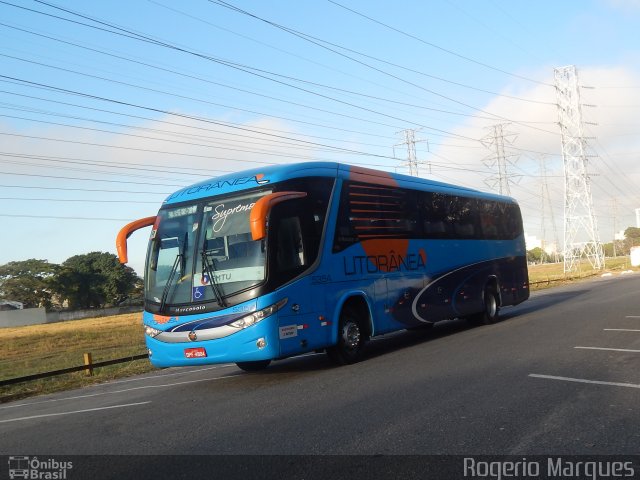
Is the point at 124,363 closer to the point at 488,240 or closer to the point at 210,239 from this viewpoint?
the point at 210,239

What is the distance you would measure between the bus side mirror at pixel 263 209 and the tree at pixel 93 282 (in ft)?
285

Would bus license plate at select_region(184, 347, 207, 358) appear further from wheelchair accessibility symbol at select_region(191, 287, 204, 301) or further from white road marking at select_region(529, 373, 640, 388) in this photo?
white road marking at select_region(529, 373, 640, 388)

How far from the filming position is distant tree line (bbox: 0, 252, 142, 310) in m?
91.8

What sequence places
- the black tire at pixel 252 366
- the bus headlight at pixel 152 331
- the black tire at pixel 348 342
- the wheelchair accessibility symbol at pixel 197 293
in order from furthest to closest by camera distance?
the black tire at pixel 252 366 → the black tire at pixel 348 342 → the bus headlight at pixel 152 331 → the wheelchair accessibility symbol at pixel 197 293

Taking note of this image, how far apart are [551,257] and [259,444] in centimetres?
20723

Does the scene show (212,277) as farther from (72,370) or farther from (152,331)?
(72,370)

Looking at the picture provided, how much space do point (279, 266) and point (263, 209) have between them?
4.28 feet

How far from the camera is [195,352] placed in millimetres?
10078

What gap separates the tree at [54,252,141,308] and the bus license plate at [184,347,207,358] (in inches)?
3404

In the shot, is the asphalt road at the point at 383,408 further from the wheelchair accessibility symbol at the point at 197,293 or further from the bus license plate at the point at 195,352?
the wheelchair accessibility symbol at the point at 197,293

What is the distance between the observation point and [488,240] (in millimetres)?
18375

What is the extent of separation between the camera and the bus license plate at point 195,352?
10000 mm

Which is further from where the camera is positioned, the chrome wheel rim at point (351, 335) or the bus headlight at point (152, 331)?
the chrome wheel rim at point (351, 335)

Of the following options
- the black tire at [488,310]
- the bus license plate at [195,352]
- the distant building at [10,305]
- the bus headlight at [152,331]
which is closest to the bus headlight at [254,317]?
the bus license plate at [195,352]
